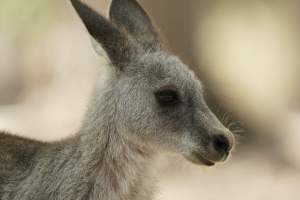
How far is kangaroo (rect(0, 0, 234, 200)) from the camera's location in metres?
5.69

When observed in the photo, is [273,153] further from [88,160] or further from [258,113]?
[88,160]

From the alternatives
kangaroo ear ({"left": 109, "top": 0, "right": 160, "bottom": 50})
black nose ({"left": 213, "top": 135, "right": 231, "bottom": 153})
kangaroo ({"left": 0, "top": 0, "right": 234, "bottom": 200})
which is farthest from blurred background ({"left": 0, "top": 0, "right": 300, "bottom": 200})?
black nose ({"left": 213, "top": 135, "right": 231, "bottom": 153})

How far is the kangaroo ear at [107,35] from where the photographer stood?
5672mm

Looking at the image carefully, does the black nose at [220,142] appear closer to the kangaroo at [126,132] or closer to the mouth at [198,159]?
the kangaroo at [126,132]

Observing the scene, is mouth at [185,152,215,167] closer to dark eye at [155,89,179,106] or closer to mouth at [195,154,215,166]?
mouth at [195,154,215,166]

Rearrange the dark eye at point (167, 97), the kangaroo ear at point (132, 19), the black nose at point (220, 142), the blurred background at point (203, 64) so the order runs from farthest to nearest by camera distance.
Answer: the blurred background at point (203, 64) < the kangaroo ear at point (132, 19) < the dark eye at point (167, 97) < the black nose at point (220, 142)

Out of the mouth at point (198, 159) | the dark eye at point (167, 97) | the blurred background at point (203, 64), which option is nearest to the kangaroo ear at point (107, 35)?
the dark eye at point (167, 97)

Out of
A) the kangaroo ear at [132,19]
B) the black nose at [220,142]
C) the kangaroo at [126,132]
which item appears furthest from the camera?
the kangaroo ear at [132,19]

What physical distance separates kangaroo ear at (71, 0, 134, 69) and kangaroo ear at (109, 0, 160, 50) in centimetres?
45

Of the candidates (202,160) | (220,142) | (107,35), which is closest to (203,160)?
(202,160)

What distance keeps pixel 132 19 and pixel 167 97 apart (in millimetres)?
1067

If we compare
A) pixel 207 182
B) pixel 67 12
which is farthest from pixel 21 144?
pixel 67 12

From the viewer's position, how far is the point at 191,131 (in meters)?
5.67

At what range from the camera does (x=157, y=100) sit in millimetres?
5812
